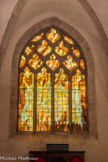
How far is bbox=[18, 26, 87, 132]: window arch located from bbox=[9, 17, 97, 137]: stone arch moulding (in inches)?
8.0

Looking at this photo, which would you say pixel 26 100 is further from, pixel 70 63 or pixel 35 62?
pixel 70 63

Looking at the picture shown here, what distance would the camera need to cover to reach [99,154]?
8.70 m

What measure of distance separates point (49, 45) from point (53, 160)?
13.4ft

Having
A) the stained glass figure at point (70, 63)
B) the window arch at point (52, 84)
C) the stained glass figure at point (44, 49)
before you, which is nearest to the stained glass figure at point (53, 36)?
the window arch at point (52, 84)

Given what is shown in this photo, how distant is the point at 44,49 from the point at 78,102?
215 centimetres

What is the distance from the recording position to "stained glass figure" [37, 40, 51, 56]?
33.1 feet

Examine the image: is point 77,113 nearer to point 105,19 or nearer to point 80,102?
point 80,102

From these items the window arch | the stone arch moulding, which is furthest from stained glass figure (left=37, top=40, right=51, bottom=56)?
the stone arch moulding

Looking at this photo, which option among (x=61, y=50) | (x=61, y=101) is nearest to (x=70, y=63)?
(x=61, y=50)

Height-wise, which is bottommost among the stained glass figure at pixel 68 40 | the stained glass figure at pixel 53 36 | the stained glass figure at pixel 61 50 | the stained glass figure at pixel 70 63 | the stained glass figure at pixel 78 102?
the stained glass figure at pixel 78 102

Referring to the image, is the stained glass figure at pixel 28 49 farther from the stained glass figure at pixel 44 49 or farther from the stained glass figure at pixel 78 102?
the stained glass figure at pixel 78 102

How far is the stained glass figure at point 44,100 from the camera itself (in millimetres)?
9438

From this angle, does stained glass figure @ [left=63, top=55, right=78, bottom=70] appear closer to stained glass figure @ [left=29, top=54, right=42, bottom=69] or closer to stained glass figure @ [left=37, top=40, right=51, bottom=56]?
stained glass figure @ [left=37, top=40, right=51, bottom=56]

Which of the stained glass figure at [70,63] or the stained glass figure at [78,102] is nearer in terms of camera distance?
the stained glass figure at [78,102]
